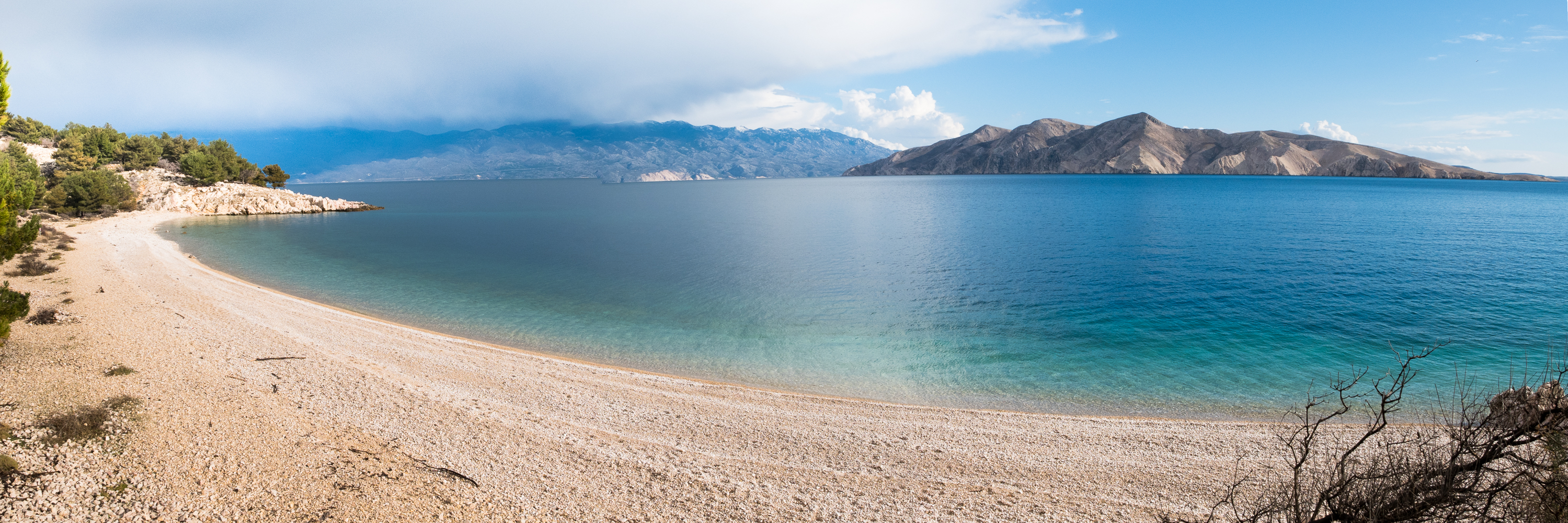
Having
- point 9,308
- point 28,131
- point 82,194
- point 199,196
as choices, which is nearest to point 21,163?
point 82,194

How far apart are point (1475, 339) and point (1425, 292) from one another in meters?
9.22

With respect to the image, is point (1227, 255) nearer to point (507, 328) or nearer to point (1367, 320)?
point (1367, 320)

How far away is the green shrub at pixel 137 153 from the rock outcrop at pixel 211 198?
137 centimetres

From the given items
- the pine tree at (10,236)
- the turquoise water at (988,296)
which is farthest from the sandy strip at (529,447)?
the turquoise water at (988,296)

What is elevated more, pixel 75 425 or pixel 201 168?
pixel 201 168

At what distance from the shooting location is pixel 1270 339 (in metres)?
19.5

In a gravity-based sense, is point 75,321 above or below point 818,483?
above

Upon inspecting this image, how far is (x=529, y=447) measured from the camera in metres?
11.0

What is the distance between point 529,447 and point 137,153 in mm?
108119

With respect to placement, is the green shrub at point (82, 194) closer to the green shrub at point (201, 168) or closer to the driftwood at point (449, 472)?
the green shrub at point (201, 168)

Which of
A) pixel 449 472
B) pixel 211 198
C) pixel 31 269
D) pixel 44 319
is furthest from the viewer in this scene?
pixel 211 198

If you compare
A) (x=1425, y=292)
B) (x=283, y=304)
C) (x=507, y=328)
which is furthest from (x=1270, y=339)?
(x=283, y=304)

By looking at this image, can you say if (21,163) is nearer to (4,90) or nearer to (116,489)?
(4,90)

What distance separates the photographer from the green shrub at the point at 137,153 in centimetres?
7912
